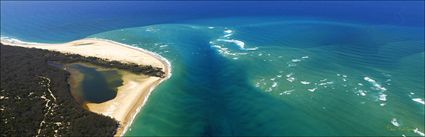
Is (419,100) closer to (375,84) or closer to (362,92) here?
(375,84)

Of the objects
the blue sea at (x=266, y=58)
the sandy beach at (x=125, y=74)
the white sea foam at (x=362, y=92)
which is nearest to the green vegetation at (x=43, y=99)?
the sandy beach at (x=125, y=74)

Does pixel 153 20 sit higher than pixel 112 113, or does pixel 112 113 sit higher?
pixel 153 20

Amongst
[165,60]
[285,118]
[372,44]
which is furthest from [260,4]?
[285,118]

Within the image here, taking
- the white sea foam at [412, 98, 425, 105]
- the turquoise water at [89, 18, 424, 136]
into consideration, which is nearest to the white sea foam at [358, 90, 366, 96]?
the turquoise water at [89, 18, 424, 136]

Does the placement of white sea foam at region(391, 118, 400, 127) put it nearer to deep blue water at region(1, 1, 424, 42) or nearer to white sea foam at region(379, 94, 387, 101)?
white sea foam at region(379, 94, 387, 101)

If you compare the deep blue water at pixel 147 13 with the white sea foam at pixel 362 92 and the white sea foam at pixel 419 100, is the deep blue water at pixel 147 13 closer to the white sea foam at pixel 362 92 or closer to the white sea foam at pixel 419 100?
the white sea foam at pixel 419 100

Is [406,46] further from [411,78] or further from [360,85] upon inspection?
[360,85]
